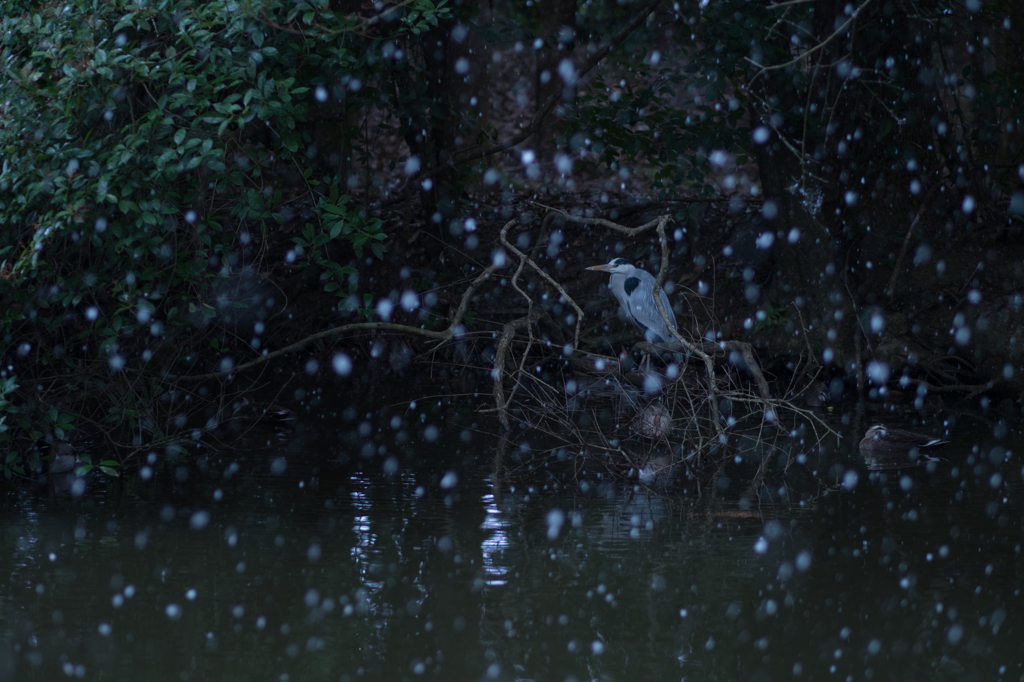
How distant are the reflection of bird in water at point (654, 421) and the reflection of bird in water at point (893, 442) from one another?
5.59 ft

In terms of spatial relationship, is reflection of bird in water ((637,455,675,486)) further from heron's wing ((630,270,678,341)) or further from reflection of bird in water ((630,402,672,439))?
heron's wing ((630,270,678,341))

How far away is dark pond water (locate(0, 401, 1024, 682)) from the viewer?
164 inches

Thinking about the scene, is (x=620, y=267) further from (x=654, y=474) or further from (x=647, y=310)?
(x=654, y=474)

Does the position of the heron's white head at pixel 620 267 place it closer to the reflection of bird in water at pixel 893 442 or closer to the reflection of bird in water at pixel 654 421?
the reflection of bird in water at pixel 654 421

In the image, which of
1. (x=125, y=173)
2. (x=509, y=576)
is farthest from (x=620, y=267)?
(x=509, y=576)

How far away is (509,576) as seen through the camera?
5102 millimetres

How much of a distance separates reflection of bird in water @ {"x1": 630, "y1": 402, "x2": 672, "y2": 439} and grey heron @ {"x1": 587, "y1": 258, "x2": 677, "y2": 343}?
1.97 metres

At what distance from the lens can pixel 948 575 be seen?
16.8 ft

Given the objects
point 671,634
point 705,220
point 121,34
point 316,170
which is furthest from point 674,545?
point 705,220

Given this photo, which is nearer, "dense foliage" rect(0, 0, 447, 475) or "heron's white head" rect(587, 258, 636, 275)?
"dense foliage" rect(0, 0, 447, 475)

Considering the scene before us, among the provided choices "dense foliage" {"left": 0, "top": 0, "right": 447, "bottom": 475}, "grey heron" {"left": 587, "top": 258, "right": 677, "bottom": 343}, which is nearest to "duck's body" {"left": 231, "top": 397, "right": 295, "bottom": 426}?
"dense foliage" {"left": 0, "top": 0, "right": 447, "bottom": 475}

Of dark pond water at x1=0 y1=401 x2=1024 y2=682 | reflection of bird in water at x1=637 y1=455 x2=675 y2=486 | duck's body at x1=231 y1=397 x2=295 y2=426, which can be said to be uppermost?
dark pond water at x1=0 y1=401 x2=1024 y2=682

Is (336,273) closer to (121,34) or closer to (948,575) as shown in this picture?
(121,34)

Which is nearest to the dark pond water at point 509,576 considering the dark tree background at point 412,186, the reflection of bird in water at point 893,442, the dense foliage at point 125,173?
the reflection of bird in water at point 893,442
